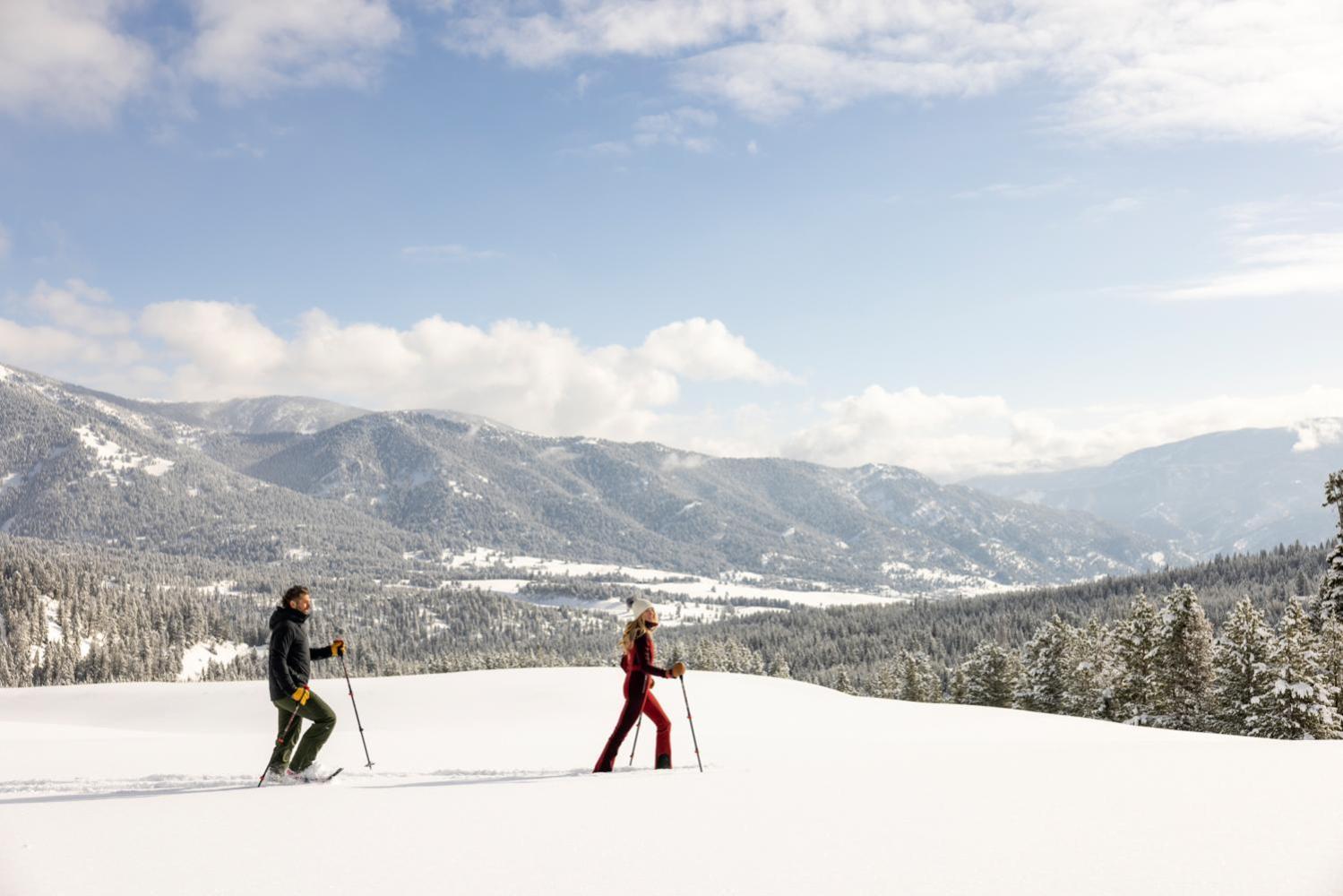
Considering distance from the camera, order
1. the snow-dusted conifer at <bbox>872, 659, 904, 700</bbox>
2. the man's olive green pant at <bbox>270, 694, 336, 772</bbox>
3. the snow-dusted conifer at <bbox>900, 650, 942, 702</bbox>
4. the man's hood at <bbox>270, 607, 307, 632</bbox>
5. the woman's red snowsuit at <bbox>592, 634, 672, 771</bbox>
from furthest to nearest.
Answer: the snow-dusted conifer at <bbox>872, 659, 904, 700</bbox>
the snow-dusted conifer at <bbox>900, 650, 942, 702</bbox>
the woman's red snowsuit at <bbox>592, 634, 672, 771</bbox>
the man's hood at <bbox>270, 607, 307, 632</bbox>
the man's olive green pant at <bbox>270, 694, 336, 772</bbox>

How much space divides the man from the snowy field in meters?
0.61

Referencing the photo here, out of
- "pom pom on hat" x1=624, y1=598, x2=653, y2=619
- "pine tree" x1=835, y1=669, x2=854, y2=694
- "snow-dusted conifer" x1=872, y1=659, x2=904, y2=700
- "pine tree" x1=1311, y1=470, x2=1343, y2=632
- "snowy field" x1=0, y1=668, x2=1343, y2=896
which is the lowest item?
"pine tree" x1=835, y1=669, x2=854, y2=694

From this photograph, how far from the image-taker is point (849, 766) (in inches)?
413

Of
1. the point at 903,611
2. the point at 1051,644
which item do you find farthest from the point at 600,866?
the point at 903,611

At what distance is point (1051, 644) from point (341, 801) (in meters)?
52.4

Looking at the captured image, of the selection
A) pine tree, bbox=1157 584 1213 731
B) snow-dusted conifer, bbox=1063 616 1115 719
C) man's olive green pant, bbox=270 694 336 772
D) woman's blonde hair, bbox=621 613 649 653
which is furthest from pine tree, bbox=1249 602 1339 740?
man's olive green pant, bbox=270 694 336 772

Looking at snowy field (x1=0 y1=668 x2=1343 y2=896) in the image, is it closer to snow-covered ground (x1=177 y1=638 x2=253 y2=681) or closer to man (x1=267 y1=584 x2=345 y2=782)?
man (x1=267 y1=584 x2=345 y2=782)

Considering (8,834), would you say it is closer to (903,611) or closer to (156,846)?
(156,846)

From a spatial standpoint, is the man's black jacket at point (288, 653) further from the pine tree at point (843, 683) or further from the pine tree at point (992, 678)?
the pine tree at point (843, 683)

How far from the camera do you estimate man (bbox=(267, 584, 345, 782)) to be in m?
10.7

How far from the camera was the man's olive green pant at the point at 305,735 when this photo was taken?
1077 cm

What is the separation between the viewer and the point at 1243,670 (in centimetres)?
3525

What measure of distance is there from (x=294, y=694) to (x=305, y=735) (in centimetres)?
61

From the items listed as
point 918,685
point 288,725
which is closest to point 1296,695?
point 918,685
